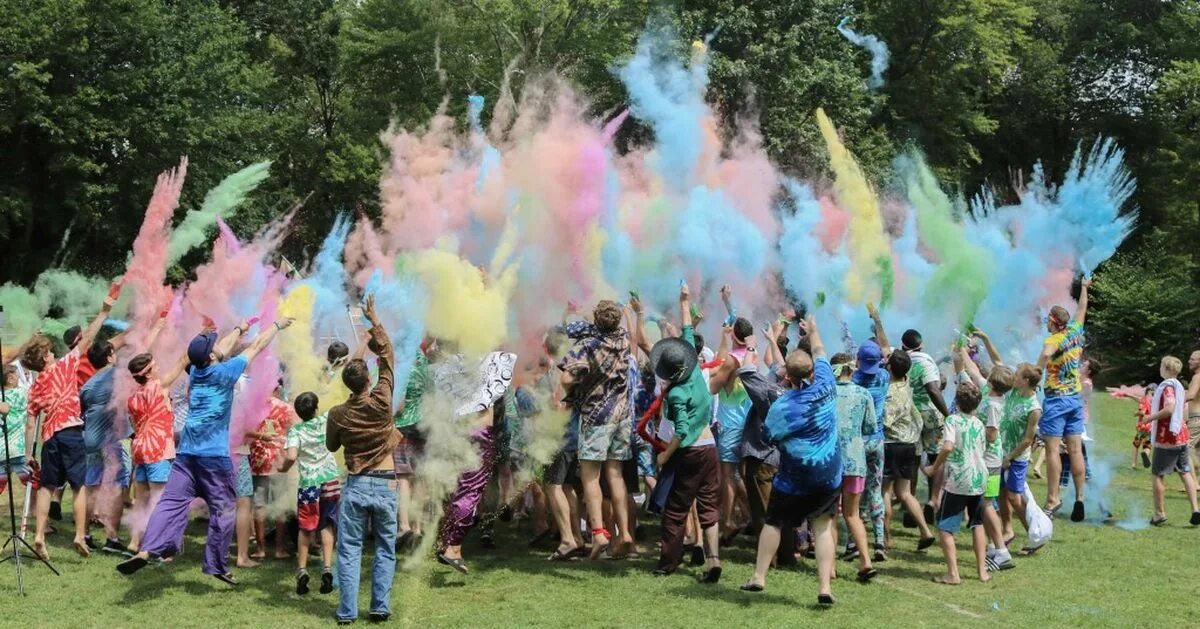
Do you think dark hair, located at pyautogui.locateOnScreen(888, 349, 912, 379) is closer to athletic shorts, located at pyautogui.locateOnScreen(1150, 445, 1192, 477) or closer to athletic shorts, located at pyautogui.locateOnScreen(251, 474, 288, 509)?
athletic shorts, located at pyautogui.locateOnScreen(1150, 445, 1192, 477)

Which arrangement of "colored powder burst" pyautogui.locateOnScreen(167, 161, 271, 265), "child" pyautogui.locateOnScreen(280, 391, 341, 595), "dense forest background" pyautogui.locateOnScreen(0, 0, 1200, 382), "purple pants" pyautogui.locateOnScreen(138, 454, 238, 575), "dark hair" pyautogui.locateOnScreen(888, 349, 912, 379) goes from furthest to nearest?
"dense forest background" pyautogui.locateOnScreen(0, 0, 1200, 382) < "colored powder burst" pyautogui.locateOnScreen(167, 161, 271, 265) < "dark hair" pyautogui.locateOnScreen(888, 349, 912, 379) < "child" pyautogui.locateOnScreen(280, 391, 341, 595) < "purple pants" pyautogui.locateOnScreen(138, 454, 238, 575)

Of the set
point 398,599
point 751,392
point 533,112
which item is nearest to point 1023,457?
point 751,392

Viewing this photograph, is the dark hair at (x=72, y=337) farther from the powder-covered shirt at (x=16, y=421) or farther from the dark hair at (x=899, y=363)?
the dark hair at (x=899, y=363)

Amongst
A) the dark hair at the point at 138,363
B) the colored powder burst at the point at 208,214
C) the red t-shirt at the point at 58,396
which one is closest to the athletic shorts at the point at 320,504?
the dark hair at the point at 138,363

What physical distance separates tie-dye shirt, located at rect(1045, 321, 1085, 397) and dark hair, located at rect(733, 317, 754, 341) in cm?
380

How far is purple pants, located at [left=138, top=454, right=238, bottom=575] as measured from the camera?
7.84m

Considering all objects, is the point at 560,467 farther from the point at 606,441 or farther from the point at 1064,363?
the point at 1064,363

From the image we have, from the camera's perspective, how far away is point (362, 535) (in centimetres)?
738

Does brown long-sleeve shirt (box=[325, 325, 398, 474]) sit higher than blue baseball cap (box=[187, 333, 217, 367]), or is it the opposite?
blue baseball cap (box=[187, 333, 217, 367])

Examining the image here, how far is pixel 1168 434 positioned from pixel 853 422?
15.1 feet

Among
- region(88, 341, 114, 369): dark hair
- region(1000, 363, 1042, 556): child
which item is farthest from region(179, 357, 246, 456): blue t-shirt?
region(1000, 363, 1042, 556): child

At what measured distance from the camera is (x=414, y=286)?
29.2 ft

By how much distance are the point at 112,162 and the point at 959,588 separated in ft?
88.4

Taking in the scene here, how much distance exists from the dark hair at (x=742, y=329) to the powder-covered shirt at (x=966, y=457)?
1.69 meters
